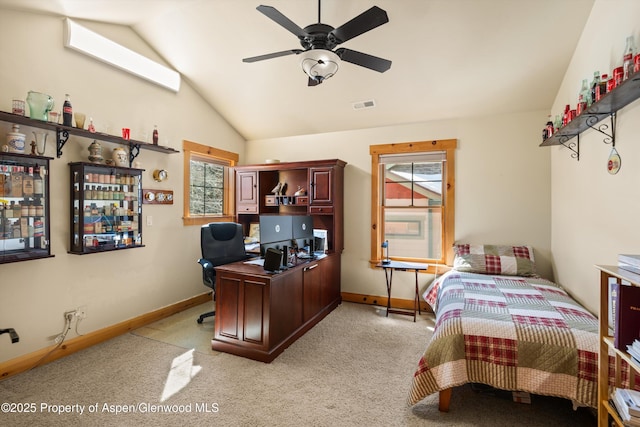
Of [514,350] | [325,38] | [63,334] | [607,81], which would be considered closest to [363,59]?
[325,38]

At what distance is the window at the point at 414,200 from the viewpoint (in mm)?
4086

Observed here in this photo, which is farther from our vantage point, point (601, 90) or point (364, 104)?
point (364, 104)

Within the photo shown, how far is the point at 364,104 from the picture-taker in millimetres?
4078

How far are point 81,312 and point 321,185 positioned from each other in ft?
9.77

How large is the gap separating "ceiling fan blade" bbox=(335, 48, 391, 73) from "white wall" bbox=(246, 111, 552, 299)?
2.06 m

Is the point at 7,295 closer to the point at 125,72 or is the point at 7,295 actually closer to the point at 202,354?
the point at 202,354

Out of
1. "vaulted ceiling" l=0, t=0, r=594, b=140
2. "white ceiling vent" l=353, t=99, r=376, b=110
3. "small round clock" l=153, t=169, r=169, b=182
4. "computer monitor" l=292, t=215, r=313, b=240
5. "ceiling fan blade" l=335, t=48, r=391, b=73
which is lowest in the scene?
"computer monitor" l=292, t=215, r=313, b=240

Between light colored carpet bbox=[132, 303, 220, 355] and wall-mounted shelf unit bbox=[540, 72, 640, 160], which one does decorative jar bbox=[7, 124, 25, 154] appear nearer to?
light colored carpet bbox=[132, 303, 220, 355]

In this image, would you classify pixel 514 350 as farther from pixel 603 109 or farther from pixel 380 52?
pixel 380 52

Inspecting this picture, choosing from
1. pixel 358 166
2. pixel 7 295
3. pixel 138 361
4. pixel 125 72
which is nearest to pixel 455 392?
pixel 138 361

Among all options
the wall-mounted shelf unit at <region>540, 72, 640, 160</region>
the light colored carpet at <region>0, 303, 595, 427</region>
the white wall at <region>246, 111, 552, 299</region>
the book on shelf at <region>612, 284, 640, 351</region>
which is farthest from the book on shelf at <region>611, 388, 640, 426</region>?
the white wall at <region>246, 111, 552, 299</region>

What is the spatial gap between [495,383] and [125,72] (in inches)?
174

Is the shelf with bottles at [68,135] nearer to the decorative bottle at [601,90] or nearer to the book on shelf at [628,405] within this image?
the decorative bottle at [601,90]

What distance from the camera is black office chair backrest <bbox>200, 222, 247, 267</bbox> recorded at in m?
3.69
